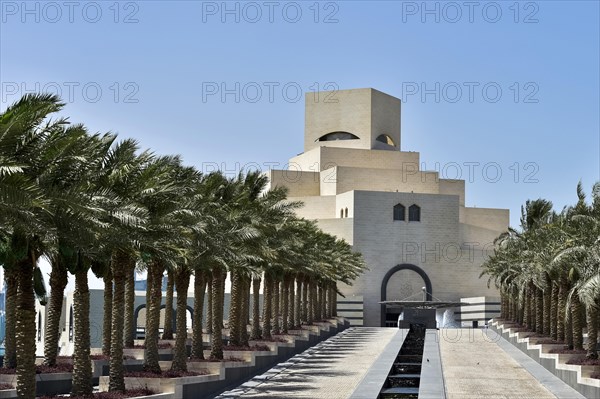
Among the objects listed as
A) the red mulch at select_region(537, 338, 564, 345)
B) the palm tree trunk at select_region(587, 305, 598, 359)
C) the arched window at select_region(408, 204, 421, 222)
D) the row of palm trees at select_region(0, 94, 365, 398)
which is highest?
the arched window at select_region(408, 204, 421, 222)

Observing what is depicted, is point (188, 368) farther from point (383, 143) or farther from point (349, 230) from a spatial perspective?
point (383, 143)

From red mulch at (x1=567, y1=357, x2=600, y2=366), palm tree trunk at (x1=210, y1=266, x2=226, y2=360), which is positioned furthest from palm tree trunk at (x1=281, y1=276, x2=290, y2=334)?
red mulch at (x1=567, y1=357, x2=600, y2=366)

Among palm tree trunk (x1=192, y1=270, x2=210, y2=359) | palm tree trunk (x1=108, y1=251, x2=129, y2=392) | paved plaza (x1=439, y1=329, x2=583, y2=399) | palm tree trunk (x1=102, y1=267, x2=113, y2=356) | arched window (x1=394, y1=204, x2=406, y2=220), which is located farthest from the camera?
arched window (x1=394, y1=204, x2=406, y2=220)

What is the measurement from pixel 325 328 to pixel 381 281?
2819 cm

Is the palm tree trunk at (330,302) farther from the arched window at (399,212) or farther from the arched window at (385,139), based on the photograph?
the arched window at (385,139)

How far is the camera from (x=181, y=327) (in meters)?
25.8

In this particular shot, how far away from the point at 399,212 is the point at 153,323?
60546mm

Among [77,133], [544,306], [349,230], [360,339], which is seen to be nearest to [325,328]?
[360,339]

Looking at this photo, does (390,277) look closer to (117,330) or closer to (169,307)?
(169,307)

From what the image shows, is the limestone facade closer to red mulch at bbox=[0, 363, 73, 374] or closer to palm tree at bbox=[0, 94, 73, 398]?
red mulch at bbox=[0, 363, 73, 374]

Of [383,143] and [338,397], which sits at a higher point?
[383,143]

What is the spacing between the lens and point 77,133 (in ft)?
53.7

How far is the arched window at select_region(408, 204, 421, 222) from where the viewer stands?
84.2m

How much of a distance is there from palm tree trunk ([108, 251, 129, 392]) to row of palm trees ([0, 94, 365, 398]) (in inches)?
1.0
